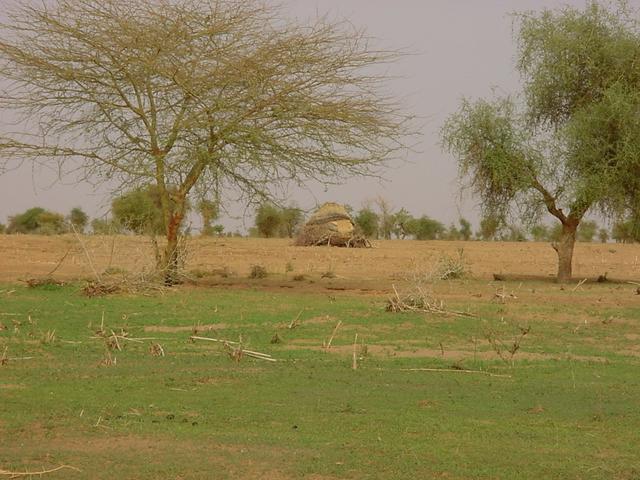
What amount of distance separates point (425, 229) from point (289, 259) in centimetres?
2880

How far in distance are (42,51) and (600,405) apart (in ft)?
49.0

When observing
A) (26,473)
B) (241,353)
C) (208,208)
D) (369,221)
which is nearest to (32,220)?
(369,221)

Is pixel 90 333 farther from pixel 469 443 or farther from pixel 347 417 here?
pixel 469 443

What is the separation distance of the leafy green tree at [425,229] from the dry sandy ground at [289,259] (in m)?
14.4

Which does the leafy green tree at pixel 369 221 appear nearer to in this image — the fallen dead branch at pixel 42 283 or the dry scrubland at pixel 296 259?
the dry scrubland at pixel 296 259

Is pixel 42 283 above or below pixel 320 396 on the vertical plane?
above

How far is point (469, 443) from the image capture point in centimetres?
885

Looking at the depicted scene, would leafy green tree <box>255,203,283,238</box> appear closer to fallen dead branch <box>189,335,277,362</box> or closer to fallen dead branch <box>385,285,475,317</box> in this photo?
fallen dead branch <box>385,285,475,317</box>

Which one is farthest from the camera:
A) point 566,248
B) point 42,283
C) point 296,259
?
point 296,259

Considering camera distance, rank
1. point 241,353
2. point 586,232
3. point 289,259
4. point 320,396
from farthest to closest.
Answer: point 586,232 → point 289,259 → point 241,353 → point 320,396

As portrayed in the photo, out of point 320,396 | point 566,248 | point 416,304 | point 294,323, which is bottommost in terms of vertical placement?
point 320,396

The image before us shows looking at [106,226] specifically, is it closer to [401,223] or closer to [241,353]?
[241,353]

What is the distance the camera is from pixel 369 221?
60.6 meters

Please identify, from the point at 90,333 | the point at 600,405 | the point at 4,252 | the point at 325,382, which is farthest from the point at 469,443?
the point at 4,252
